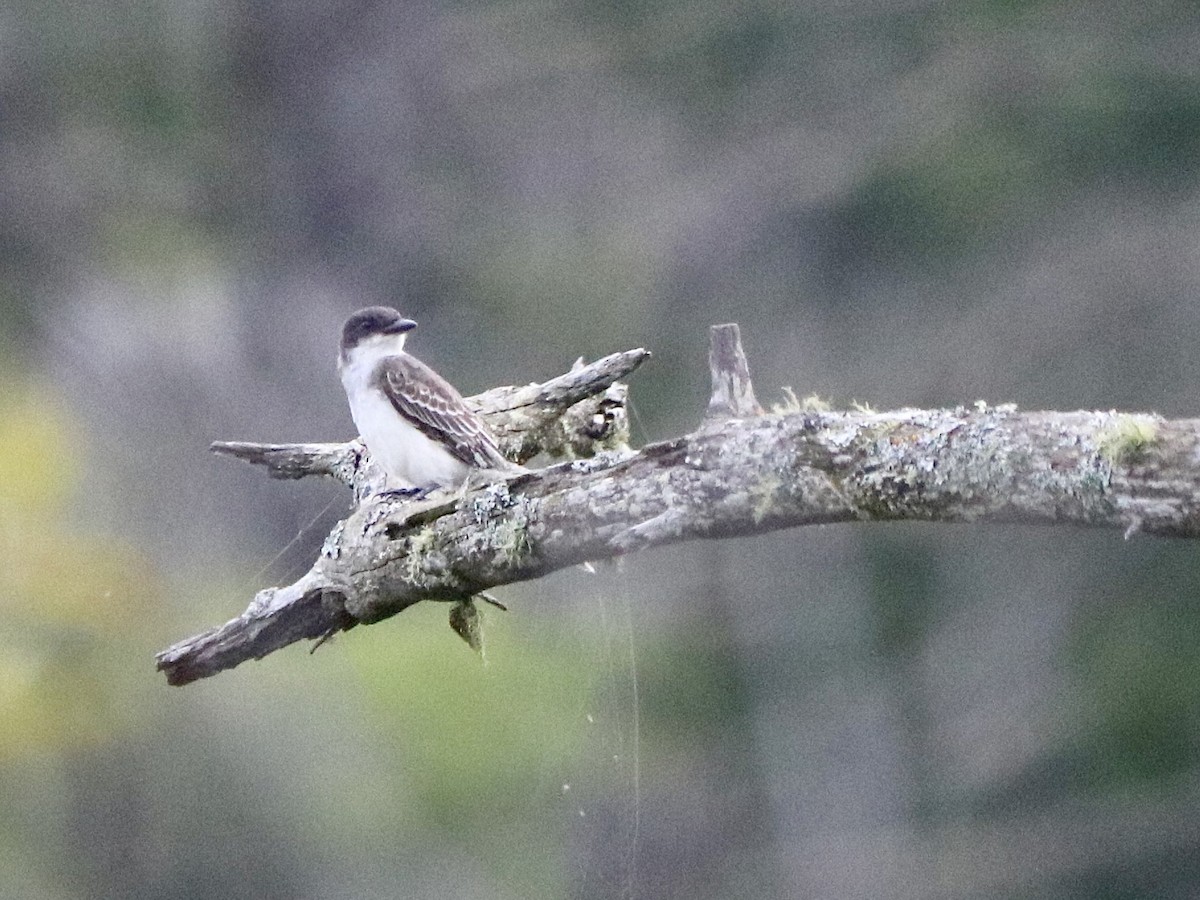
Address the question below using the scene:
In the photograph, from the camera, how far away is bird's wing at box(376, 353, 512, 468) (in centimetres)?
412

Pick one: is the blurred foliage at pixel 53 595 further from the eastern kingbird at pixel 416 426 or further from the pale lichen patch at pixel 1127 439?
the pale lichen patch at pixel 1127 439

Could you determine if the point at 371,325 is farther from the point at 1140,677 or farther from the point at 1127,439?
the point at 1140,677

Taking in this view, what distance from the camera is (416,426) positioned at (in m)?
4.28

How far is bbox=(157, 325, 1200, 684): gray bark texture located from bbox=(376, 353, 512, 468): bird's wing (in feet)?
0.71

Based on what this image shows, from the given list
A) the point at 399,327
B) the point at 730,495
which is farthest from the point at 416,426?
the point at 730,495

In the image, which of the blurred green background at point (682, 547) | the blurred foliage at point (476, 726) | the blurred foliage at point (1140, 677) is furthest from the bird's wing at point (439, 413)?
the blurred foliage at point (1140, 677)

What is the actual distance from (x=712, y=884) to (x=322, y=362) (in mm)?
3043

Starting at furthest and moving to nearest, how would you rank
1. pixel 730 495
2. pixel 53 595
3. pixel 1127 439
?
pixel 53 595 < pixel 730 495 < pixel 1127 439

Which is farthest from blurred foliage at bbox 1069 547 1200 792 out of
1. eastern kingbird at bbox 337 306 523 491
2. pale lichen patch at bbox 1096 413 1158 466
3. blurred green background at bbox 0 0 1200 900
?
pale lichen patch at bbox 1096 413 1158 466

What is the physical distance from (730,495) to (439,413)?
135cm

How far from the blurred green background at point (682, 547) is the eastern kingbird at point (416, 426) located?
2.89 m

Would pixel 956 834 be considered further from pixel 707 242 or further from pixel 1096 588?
pixel 707 242

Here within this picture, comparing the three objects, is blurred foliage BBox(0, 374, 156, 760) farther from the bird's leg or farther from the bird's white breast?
the bird's leg

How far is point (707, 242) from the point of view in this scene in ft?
28.1
